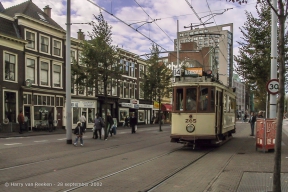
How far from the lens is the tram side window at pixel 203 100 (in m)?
13.7

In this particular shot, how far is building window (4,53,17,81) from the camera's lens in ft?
95.6

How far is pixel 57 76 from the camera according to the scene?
3578 centimetres

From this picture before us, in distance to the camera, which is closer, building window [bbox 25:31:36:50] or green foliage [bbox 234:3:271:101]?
green foliage [bbox 234:3:271:101]

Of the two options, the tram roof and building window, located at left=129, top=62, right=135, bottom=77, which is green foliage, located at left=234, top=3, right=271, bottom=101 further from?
building window, located at left=129, top=62, right=135, bottom=77

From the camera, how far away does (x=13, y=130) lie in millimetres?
28438

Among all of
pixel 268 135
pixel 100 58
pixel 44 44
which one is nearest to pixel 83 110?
pixel 44 44

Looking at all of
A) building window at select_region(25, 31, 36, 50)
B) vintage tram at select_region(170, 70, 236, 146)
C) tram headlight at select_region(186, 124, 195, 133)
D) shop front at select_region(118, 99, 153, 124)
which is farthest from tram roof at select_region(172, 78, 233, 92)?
shop front at select_region(118, 99, 153, 124)

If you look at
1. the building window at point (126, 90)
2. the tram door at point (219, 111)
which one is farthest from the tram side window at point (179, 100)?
the building window at point (126, 90)

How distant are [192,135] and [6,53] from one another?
71.2 feet

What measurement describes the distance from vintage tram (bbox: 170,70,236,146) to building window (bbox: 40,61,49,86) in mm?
22764

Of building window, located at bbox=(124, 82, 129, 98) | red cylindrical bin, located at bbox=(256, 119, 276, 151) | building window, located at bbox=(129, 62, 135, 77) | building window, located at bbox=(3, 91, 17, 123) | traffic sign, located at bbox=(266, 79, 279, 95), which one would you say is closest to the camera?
traffic sign, located at bbox=(266, 79, 279, 95)

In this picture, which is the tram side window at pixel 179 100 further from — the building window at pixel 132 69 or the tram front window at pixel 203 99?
the building window at pixel 132 69

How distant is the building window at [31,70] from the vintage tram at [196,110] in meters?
21.6

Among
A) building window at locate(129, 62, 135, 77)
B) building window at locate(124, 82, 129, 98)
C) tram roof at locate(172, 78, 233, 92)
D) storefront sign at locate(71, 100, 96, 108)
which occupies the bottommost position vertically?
storefront sign at locate(71, 100, 96, 108)
